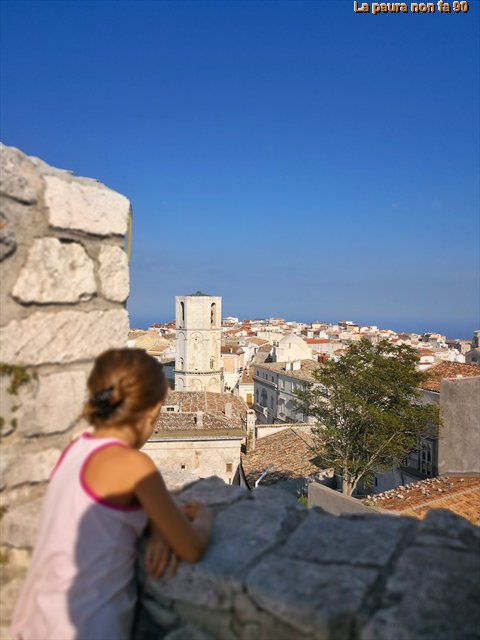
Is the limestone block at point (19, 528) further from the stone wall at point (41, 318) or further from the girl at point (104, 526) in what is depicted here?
the girl at point (104, 526)

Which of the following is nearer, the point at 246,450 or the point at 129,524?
the point at 129,524

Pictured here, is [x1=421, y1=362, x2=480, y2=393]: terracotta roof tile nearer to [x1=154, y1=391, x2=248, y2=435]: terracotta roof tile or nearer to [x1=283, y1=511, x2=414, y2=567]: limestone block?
[x1=154, y1=391, x2=248, y2=435]: terracotta roof tile

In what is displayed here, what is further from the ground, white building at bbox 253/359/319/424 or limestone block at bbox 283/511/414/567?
limestone block at bbox 283/511/414/567

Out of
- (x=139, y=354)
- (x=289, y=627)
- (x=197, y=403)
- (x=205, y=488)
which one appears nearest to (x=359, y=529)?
(x=289, y=627)

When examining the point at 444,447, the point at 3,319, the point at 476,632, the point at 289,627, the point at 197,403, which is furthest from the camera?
the point at 197,403

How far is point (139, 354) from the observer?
1.88 m

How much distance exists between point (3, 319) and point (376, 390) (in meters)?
17.5

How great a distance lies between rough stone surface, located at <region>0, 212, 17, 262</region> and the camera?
6.79 feet

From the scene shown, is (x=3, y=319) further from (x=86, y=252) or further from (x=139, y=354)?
(x=139, y=354)

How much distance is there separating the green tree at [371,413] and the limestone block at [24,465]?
15967mm

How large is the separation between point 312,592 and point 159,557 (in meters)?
0.52

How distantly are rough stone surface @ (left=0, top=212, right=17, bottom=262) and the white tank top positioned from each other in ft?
2.82

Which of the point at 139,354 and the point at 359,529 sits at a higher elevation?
the point at 139,354

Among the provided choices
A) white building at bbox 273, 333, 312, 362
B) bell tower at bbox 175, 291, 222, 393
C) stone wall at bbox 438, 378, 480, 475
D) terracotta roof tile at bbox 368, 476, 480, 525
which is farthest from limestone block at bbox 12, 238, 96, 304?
white building at bbox 273, 333, 312, 362
